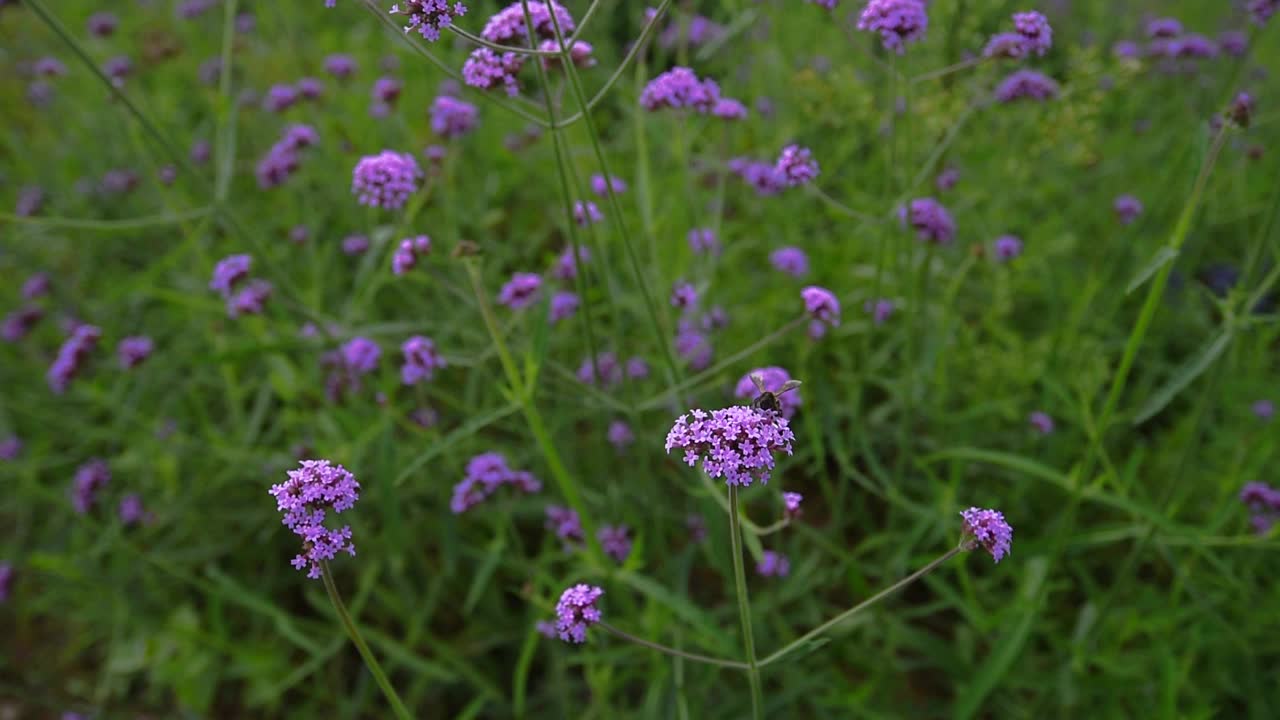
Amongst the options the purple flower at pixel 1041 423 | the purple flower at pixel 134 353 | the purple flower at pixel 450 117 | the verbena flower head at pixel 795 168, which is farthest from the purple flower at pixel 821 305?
the purple flower at pixel 134 353

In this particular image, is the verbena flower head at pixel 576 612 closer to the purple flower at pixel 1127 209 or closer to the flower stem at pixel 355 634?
the flower stem at pixel 355 634

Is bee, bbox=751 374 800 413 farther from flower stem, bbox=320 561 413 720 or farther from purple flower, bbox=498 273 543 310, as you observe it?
purple flower, bbox=498 273 543 310

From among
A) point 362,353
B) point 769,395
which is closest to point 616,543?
point 362,353

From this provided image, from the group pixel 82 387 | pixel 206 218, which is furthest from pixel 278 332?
pixel 82 387

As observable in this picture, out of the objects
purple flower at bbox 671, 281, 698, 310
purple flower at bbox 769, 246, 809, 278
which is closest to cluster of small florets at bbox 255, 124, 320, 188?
purple flower at bbox 671, 281, 698, 310

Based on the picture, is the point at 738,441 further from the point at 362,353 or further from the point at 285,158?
the point at 285,158

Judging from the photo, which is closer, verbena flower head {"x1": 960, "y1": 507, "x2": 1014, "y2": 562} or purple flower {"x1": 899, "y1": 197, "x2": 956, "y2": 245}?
verbena flower head {"x1": 960, "y1": 507, "x2": 1014, "y2": 562}
